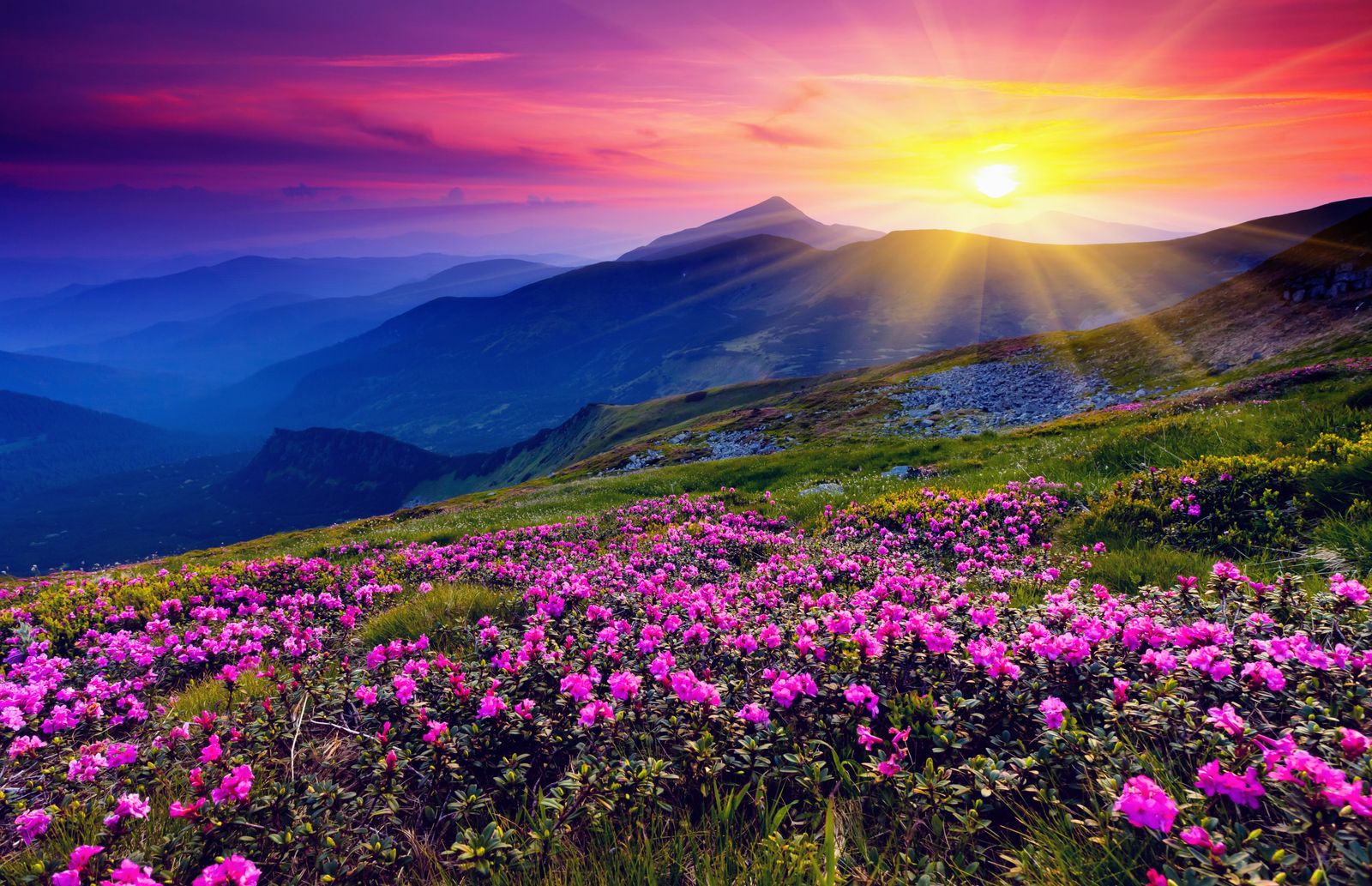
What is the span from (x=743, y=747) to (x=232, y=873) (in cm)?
268

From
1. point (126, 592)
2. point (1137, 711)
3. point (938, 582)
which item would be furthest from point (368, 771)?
point (126, 592)

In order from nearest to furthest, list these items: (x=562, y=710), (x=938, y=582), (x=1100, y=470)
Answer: (x=562, y=710)
(x=938, y=582)
(x=1100, y=470)

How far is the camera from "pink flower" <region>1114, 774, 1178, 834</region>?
7.82 feet

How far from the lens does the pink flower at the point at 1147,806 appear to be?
2383 mm

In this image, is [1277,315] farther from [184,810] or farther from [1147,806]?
[184,810]

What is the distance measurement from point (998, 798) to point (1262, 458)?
8.95 meters

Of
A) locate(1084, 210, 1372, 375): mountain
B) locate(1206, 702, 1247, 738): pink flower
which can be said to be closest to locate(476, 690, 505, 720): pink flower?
locate(1206, 702, 1247, 738): pink flower

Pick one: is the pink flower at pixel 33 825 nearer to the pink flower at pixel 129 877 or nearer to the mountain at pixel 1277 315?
the pink flower at pixel 129 877

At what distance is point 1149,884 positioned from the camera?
A: 2299 mm

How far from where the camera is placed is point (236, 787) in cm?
325

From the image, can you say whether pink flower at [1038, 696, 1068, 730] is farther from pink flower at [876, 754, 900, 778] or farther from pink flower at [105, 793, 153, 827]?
pink flower at [105, 793, 153, 827]

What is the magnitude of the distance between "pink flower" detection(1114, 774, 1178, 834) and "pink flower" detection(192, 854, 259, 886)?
13.3ft

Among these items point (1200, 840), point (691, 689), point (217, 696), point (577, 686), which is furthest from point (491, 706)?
point (1200, 840)

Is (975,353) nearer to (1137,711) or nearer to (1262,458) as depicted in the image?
(1262,458)
